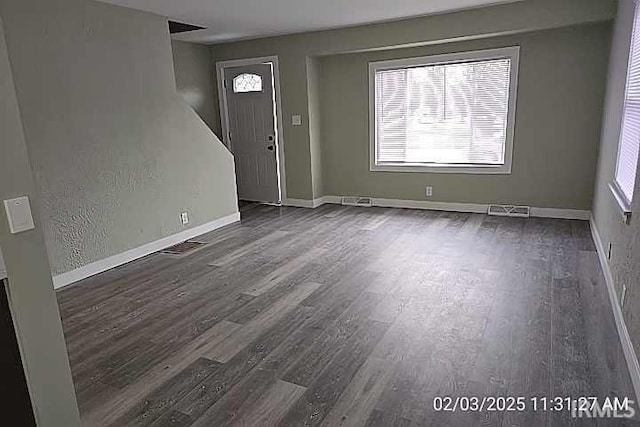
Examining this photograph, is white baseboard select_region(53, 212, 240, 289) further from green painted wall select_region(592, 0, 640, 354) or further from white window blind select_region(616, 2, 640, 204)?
white window blind select_region(616, 2, 640, 204)

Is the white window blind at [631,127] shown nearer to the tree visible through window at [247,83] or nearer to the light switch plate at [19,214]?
the light switch plate at [19,214]

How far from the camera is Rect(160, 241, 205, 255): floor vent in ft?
15.0

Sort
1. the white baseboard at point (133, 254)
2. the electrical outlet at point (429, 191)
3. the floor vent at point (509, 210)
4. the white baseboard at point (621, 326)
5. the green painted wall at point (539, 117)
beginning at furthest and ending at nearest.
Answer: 1. the electrical outlet at point (429, 191)
2. the floor vent at point (509, 210)
3. the green painted wall at point (539, 117)
4. the white baseboard at point (133, 254)
5. the white baseboard at point (621, 326)

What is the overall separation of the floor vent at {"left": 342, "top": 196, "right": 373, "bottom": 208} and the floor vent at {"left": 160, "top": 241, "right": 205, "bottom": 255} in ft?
8.44

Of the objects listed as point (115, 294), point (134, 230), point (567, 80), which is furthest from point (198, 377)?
point (567, 80)

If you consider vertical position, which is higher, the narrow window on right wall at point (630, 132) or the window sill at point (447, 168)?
the narrow window on right wall at point (630, 132)

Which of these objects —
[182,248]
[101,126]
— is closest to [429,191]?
[182,248]

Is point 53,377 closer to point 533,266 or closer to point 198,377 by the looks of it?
point 198,377

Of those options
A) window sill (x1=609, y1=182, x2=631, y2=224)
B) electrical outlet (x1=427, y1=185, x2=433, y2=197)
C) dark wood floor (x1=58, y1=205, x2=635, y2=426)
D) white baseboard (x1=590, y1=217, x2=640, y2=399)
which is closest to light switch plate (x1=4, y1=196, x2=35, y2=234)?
dark wood floor (x1=58, y1=205, x2=635, y2=426)

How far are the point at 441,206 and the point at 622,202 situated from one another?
3143 millimetres

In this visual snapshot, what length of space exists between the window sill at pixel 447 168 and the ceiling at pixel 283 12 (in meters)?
1.95

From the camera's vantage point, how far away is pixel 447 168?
5887mm

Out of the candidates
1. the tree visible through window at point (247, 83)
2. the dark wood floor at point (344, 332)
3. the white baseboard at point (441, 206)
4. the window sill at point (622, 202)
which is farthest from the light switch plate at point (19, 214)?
the tree visible through window at point (247, 83)

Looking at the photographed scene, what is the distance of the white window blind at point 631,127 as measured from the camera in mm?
2827
